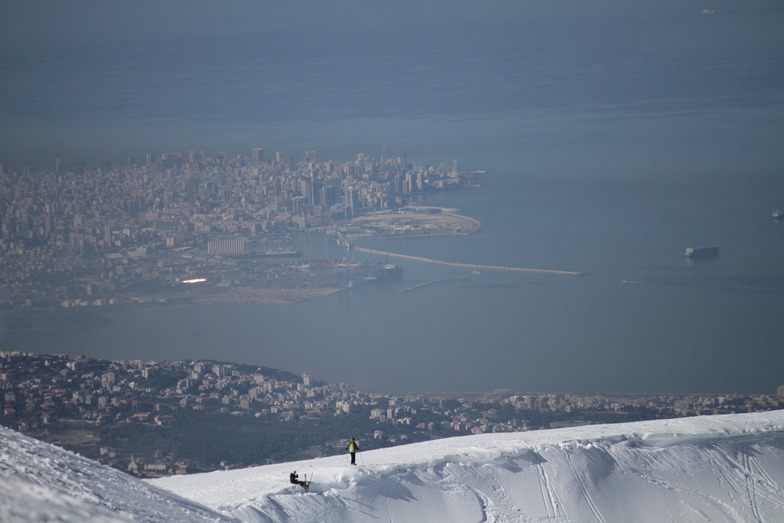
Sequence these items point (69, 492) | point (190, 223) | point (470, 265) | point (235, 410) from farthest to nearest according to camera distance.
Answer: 1. point (190, 223)
2. point (470, 265)
3. point (235, 410)
4. point (69, 492)

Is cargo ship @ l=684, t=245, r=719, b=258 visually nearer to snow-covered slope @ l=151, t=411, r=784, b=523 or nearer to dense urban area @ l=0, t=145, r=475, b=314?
dense urban area @ l=0, t=145, r=475, b=314

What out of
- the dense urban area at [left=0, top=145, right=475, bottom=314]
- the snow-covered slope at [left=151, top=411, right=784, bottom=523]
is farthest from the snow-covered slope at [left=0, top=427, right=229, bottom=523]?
the dense urban area at [left=0, top=145, right=475, bottom=314]

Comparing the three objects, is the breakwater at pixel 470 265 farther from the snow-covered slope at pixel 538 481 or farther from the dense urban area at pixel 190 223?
the snow-covered slope at pixel 538 481

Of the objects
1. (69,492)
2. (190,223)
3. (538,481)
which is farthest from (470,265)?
(69,492)

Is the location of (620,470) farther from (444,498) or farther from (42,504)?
(42,504)

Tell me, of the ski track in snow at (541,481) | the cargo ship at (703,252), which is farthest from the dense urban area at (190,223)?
the ski track in snow at (541,481)

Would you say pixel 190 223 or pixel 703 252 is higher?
pixel 190 223

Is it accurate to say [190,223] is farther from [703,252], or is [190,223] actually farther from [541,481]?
[541,481]
